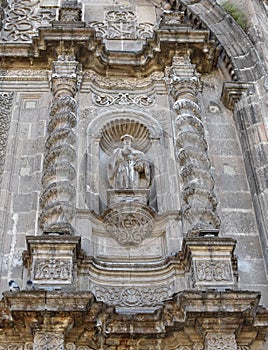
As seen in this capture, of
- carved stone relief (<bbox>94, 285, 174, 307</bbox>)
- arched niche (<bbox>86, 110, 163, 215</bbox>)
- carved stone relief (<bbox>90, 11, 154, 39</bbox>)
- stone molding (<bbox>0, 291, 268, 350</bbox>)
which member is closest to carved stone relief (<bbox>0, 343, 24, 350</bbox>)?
stone molding (<bbox>0, 291, 268, 350</bbox>)

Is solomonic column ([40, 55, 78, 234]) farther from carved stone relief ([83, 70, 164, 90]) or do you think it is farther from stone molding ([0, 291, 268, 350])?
stone molding ([0, 291, 268, 350])

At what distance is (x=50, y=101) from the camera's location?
468 inches

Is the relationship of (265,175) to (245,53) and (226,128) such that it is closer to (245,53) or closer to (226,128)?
(226,128)

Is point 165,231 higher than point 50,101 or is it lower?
lower

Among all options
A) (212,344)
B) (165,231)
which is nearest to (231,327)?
(212,344)

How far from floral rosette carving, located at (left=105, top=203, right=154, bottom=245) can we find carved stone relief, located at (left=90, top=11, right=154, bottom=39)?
471 centimetres

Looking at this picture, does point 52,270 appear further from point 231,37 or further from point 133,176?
point 231,37

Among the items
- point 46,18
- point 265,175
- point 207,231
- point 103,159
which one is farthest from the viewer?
point 46,18

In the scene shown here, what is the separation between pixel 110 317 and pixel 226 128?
4664 mm


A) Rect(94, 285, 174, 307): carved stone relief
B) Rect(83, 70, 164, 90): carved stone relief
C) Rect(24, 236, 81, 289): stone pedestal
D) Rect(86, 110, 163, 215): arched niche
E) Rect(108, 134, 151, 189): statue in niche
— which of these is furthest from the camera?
Rect(83, 70, 164, 90): carved stone relief

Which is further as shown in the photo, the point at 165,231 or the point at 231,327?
the point at 165,231

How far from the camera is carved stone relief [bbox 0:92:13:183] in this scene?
10977mm

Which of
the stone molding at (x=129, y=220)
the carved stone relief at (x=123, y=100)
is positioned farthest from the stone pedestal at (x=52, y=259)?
the carved stone relief at (x=123, y=100)

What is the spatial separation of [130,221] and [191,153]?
1494 mm
